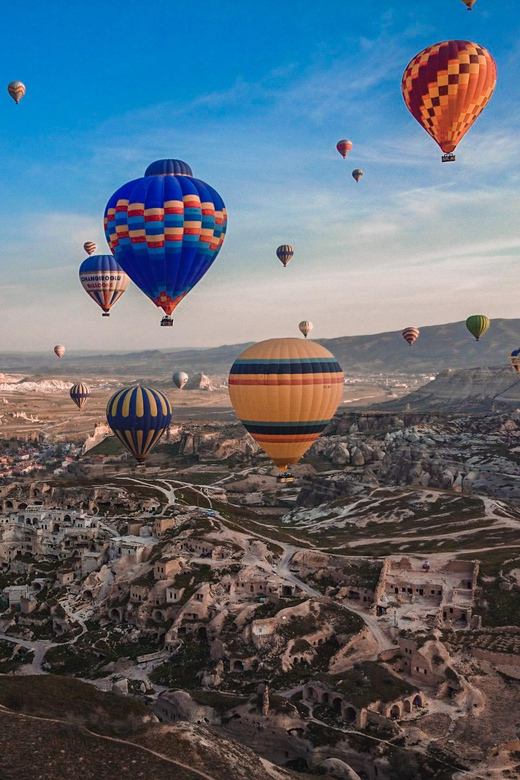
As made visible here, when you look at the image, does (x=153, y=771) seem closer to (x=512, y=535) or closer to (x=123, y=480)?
(x=512, y=535)

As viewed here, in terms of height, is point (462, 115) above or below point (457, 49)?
below

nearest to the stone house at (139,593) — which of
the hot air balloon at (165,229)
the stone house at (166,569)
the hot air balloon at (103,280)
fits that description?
the stone house at (166,569)

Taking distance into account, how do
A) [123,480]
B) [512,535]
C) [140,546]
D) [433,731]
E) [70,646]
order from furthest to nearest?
[123,480] → [512,535] → [140,546] → [70,646] → [433,731]

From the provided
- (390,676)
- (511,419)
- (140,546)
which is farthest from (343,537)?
(511,419)

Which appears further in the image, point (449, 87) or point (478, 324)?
point (478, 324)

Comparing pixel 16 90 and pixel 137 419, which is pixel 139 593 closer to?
pixel 137 419

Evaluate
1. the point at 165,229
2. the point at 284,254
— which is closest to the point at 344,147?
the point at 284,254

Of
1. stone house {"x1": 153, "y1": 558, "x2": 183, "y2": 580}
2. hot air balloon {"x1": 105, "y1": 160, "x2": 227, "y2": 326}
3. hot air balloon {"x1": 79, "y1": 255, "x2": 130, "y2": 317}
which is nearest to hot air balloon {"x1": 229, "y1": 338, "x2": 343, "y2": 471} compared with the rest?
hot air balloon {"x1": 105, "y1": 160, "x2": 227, "y2": 326}
